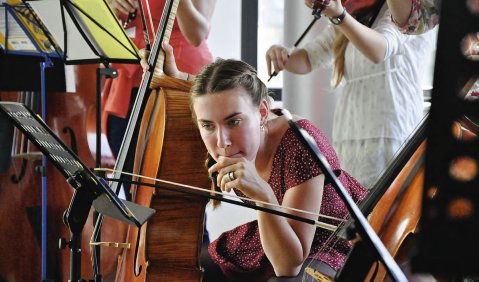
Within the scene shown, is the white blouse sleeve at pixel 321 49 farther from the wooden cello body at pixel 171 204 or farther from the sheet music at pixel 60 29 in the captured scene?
the sheet music at pixel 60 29

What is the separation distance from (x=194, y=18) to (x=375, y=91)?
1.80 feet

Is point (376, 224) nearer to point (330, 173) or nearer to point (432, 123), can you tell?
point (330, 173)

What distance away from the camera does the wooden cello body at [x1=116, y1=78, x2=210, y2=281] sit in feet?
5.33

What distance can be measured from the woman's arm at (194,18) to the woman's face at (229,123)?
1.58 feet

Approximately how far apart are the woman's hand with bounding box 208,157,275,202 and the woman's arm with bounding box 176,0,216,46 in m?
0.71

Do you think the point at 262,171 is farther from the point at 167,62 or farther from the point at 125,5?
the point at 125,5

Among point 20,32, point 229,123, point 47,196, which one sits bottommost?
point 47,196

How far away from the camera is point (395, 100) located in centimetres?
181

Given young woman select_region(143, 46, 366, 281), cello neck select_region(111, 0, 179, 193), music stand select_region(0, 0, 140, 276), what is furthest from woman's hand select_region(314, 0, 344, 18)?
music stand select_region(0, 0, 140, 276)

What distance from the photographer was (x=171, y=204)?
1.65 meters

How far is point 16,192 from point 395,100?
4.41ft

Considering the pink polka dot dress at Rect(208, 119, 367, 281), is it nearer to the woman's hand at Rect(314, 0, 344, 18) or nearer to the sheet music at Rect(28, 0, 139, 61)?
the woman's hand at Rect(314, 0, 344, 18)

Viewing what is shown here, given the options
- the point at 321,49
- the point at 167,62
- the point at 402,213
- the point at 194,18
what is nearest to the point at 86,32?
the point at 167,62

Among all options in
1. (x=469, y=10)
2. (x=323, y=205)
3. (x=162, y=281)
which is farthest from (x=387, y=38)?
(x=469, y=10)
